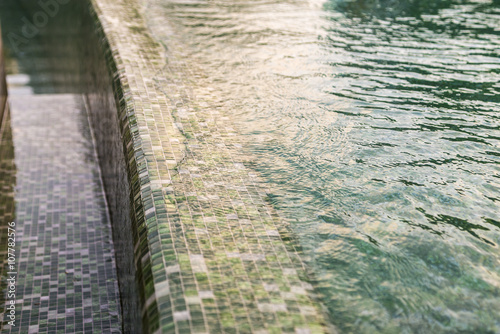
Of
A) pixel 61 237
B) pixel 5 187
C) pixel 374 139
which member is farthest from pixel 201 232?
pixel 5 187

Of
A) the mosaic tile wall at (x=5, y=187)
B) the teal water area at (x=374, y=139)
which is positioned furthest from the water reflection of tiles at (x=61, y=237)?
the teal water area at (x=374, y=139)

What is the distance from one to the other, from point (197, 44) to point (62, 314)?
7.01ft

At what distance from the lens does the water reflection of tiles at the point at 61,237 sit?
2.73 meters

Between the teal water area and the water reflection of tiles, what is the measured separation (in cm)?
124

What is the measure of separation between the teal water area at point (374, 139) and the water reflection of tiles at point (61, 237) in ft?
4.06

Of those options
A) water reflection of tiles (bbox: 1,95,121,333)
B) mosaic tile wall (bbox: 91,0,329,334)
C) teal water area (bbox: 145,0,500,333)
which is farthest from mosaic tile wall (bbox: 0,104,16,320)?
teal water area (bbox: 145,0,500,333)

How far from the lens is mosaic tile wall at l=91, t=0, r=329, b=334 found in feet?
4.57

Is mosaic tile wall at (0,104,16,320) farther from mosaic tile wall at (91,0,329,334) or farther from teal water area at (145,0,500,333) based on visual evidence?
teal water area at (145,0,500,333)

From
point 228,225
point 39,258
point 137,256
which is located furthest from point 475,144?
point 39,258

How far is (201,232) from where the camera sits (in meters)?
1.72

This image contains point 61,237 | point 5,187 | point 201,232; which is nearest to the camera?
point 201,232

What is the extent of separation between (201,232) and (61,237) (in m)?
2.01

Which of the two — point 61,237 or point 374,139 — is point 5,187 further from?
point 374,139

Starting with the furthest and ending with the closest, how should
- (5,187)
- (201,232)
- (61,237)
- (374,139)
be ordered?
1. (5,187)
2. (61,237)
3. (374,139)
4. (201,232)
